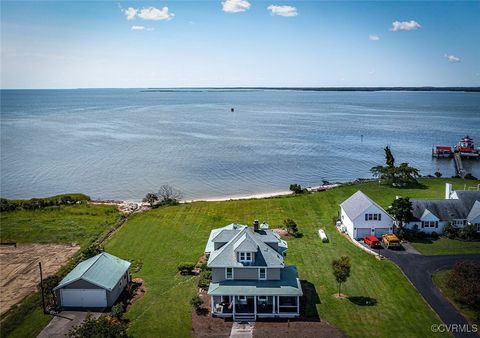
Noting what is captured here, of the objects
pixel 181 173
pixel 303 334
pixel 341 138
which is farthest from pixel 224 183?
pixel 341 138

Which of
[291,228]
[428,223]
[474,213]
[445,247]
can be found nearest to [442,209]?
[428,223]

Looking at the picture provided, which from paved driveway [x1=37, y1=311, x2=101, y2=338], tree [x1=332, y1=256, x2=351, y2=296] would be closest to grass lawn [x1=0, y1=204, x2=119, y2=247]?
paved driveway [x1=37, y1=311, x2=101, y2=338]

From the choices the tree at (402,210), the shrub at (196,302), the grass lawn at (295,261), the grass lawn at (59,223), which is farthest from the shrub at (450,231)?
the grass lawn at (59,223)

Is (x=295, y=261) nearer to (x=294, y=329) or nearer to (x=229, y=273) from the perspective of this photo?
(x=229, y=273)

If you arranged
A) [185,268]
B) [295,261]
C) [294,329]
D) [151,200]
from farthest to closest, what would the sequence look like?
[151,200], [295,261], [185,268], [294,329]

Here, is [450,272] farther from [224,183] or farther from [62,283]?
[224,183]

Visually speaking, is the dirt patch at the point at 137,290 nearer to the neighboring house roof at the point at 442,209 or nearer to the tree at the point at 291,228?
the tree at the point at 291,228
